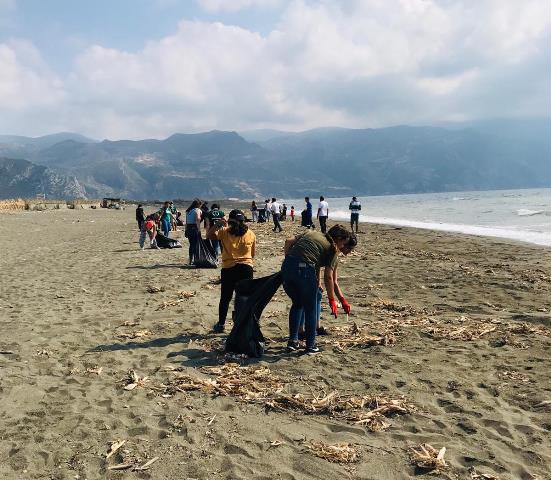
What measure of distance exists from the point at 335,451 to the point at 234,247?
3861 millimetres

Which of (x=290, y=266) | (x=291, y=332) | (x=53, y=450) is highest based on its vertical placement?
(x=290, y=266)

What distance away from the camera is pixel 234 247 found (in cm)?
734

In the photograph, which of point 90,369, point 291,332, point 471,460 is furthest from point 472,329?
point 90,369

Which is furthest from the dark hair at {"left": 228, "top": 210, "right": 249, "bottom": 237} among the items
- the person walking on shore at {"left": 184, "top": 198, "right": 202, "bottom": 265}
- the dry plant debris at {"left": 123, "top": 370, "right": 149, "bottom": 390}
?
the person walking on shore at {"left": 184, "top": 198, "right": 202, "bottom": 265}

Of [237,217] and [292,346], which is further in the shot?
[237,217]

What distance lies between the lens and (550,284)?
11.8 metres

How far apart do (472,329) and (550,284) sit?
5.50 m

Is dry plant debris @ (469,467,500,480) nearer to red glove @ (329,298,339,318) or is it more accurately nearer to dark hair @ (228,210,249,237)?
red glove @ (329,298,339,318)

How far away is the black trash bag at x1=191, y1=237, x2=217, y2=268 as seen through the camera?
14656 millimetres

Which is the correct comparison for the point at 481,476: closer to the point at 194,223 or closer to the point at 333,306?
the point at 333,306

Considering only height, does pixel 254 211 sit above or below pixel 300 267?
above

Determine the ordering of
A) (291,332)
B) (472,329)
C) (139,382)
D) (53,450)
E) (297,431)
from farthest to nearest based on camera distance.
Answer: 1. (472,329)
2. (291,332)
3. (139,382)
4. (297,431)
5. (53,450)

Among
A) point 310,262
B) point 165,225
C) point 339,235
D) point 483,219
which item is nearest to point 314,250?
point 310,262

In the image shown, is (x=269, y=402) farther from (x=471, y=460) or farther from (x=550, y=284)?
(x=550, y=284)
